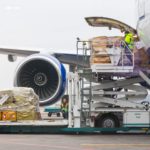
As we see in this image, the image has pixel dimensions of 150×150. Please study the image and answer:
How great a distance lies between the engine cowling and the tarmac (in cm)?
194

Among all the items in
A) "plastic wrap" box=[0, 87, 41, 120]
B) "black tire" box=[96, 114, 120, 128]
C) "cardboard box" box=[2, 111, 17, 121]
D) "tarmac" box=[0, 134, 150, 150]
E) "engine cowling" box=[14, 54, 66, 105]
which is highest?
"engine cowling" box=[14, 54, 66, 105]

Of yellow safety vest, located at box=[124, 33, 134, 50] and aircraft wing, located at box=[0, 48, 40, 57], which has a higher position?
aircraft wing, located at box=[0, 48, 40, 57]

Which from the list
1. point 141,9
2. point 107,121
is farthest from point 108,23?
point 107,121

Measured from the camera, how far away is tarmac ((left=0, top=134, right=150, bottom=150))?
10.9 meters

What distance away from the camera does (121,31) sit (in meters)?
14.7

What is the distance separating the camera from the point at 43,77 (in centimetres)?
1602

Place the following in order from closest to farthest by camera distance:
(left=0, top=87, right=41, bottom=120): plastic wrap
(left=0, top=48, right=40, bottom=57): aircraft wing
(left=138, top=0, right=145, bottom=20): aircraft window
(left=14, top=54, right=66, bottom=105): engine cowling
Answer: (left=138, top=0, right=145, bottom=20): aircraft window < (left=0, top=87, right=41, bottom=120): plastic wrap < (left=14, top=54, right=66, bottom=105): engine cowling < (left=0, top=48, right=40, bottom=57): aircraft wing

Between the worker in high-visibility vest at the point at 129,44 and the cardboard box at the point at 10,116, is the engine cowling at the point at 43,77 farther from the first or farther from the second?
the worker in high-visibility vest at the point at 129,44

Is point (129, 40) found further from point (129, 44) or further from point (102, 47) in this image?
point (102, 47)

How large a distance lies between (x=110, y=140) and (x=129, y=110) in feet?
5.79

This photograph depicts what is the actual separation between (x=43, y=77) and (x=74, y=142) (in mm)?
4177

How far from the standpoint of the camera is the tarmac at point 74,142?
1094cm

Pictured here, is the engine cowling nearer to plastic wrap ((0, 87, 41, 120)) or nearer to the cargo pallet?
plastic wrap ((0, 87, 41, 120))

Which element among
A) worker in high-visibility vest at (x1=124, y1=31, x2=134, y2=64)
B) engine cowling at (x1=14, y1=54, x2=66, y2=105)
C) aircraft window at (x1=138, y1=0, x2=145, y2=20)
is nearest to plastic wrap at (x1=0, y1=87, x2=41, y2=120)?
engine cowling at (x1=14, y1=54, x2=66, y2=105)
